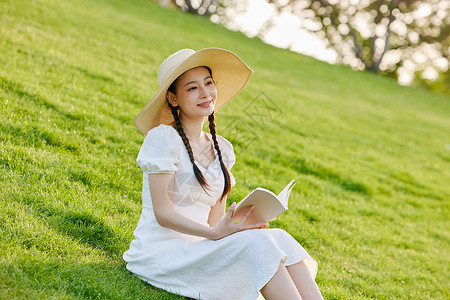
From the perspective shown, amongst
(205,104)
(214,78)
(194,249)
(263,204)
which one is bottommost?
(194,249)

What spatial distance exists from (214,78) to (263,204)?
3.74 feet

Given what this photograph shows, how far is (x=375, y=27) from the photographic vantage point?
24953mm

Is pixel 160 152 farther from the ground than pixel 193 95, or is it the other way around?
pixel 193 95

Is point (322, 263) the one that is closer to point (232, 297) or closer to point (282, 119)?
point (232, 297)

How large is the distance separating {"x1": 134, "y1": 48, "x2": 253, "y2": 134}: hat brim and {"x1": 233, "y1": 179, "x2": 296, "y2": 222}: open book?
88 cm

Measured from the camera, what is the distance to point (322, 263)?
4492 mm

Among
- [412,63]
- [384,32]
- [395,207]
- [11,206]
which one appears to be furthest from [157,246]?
[412,63]

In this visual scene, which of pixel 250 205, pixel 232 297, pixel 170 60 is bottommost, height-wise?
pixel 232 297

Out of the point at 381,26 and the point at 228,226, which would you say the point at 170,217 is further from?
the point at 381,26

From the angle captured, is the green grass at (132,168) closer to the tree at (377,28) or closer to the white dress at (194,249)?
the white dress at (194,249)

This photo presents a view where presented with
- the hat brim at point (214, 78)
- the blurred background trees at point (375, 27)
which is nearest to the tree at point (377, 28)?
the blurred background trees at point (375, 27)

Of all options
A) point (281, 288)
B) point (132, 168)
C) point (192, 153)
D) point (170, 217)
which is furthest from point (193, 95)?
point (132, 168)

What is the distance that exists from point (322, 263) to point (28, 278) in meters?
2.65

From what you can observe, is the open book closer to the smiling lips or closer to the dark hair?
the dark hair
